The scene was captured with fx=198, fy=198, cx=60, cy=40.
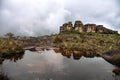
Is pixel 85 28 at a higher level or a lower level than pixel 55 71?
higher

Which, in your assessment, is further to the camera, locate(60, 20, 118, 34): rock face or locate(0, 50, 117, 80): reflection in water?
locate(60, 20, 118, 34): rock face

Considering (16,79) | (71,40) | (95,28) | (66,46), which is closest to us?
(16,79)

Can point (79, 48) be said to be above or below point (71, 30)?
below

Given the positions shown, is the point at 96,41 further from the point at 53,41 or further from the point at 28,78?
the point at 28,78

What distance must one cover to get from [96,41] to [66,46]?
1949 cm

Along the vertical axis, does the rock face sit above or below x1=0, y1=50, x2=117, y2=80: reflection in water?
above

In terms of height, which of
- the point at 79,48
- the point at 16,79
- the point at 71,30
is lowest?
the point at 16,79

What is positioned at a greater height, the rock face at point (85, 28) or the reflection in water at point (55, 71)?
the rock face at point (85, 28)

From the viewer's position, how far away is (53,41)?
129m

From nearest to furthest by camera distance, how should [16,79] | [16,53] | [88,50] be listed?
1. [16,79]
2. [16,53]
3. [88,50]

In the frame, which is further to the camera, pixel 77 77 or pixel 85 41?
pixel 85 41

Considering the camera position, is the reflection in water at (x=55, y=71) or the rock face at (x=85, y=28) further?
the rock face at (x=85, y=28)

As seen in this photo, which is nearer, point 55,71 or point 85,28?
point 55,71

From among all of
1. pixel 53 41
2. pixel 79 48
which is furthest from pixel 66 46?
pixel 53 41
